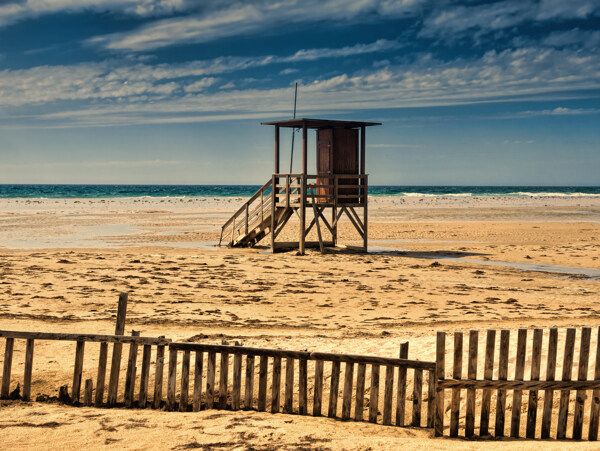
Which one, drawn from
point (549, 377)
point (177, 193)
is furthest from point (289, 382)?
point (177, 193)

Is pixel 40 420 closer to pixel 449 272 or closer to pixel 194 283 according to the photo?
pixel 194 283

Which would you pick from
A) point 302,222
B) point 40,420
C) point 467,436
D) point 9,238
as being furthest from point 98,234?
point 467,436

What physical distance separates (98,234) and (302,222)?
13642 millimetres

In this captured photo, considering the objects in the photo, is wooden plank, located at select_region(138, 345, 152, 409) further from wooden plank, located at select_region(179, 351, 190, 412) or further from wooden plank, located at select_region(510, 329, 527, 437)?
wooden plank, located at select_region(510, 329, 527, 437)

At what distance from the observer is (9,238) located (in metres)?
29.7

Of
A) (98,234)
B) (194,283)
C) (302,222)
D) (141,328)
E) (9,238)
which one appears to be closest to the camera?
(141,328)

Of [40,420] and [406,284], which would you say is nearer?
[40,420]

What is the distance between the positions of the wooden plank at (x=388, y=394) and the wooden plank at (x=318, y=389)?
0.77 meters

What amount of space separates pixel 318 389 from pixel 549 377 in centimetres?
263

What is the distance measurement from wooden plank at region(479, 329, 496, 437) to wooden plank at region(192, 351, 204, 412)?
3.38 meters

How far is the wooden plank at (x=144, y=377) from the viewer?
7.86m

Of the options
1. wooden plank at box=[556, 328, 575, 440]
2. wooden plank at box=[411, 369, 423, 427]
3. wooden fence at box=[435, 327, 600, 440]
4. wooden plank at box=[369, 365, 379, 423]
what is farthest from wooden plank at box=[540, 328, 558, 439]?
wooden plank at box=[369, 365, 379, 423]

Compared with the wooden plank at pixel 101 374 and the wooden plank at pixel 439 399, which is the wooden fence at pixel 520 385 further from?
the wooden plank at pixel 101 374

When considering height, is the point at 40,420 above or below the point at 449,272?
below
